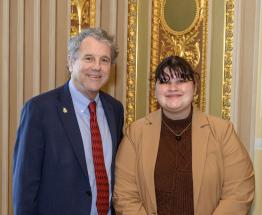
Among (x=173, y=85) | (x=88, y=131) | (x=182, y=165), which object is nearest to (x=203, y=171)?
(x=182, y=165)

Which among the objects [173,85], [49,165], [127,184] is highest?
[173,85]

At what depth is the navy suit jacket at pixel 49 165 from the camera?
1.92m

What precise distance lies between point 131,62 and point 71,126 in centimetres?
74

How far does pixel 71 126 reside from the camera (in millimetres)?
1993

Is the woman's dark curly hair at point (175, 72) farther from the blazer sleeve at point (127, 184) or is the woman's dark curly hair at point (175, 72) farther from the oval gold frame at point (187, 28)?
the oval gold frame at point (187, 28)

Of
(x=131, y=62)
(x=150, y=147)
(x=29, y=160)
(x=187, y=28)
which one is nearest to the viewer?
(x=29, y=160)

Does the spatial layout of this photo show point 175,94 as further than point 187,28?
No

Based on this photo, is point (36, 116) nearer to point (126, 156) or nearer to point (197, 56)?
point (126, 156)

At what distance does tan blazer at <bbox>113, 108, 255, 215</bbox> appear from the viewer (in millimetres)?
1922

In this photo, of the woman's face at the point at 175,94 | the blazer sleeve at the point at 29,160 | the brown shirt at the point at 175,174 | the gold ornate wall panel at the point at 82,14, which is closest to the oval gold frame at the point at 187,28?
the gold ornate wall panel at the point at 82,14

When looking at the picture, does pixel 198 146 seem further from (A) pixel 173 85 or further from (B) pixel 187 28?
(B) pixel 187 28

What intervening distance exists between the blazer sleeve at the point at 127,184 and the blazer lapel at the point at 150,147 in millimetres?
68

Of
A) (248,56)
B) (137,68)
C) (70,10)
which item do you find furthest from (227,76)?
(70,10)

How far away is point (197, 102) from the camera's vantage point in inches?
95.6
